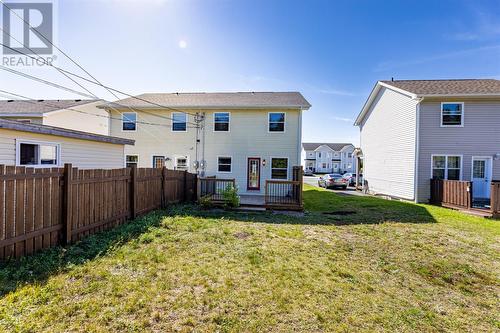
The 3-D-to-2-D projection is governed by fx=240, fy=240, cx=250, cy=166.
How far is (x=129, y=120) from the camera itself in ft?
50.7

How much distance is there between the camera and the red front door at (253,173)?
47.6 ft

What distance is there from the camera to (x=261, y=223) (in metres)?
7.53

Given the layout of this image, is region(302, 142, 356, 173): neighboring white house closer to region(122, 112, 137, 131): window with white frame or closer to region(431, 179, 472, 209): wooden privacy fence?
region(431, 179, 472, 209): wooden privacy fence

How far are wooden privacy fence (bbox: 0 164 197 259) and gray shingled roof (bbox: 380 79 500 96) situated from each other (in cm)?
1425

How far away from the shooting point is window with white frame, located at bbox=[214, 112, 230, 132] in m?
14.9

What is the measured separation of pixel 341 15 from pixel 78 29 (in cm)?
1103

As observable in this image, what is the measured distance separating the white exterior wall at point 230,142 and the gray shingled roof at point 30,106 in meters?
6.20

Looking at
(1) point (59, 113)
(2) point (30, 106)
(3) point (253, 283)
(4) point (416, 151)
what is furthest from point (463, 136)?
(2) point (30, 106)

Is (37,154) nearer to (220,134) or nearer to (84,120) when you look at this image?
(220,134)

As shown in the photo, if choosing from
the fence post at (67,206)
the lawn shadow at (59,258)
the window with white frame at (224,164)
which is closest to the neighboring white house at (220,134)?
the window with white frame at (224,164)

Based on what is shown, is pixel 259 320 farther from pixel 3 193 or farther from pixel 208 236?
pixel 3 193

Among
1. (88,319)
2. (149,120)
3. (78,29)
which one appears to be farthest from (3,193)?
(149,120)

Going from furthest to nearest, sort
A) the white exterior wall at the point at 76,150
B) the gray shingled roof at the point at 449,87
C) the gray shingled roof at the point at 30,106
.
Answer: the gray shingled roof at the point at 30,106
the gray shingled roof at the point at 449,87
the white exterior wall at the point at 76,150

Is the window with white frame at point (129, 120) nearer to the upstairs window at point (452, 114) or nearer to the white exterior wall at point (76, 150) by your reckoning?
the white exterior wall at point (76, 150)
